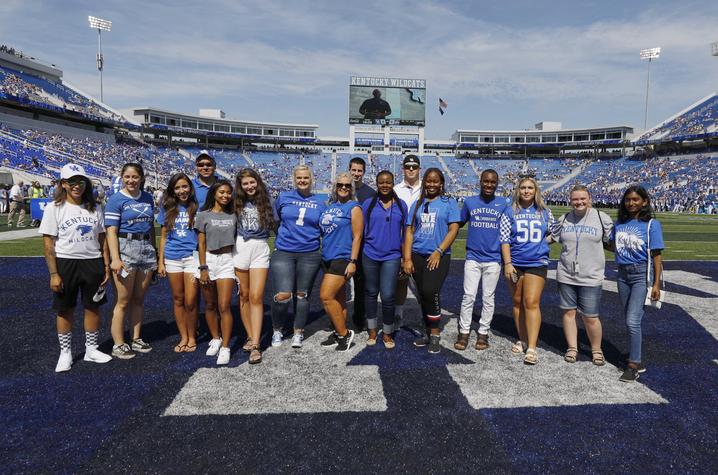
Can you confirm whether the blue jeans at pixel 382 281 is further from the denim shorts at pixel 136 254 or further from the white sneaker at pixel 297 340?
the denim shorts at pixel 136 254

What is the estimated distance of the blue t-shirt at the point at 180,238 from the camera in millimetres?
4379

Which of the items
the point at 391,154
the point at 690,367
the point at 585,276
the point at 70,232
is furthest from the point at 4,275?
the point at 391,154

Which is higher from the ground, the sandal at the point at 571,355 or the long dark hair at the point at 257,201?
the long dark hair at the point at 257,201

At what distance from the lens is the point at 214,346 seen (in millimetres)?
4520

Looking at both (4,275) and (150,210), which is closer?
(150,210)

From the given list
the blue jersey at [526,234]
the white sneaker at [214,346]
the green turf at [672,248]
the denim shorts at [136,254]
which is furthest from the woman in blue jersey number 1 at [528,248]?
the green turf at [672,248]

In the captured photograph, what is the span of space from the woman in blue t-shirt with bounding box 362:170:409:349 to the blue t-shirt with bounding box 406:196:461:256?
0.53 feet

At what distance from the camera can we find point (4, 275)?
27.0 ft

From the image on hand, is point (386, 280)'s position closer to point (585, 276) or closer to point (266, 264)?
point (266, 264)

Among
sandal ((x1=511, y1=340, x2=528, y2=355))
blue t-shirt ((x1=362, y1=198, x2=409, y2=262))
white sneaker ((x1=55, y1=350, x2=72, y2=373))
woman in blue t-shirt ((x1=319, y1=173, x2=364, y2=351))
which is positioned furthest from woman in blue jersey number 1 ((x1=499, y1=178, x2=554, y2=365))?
white sneaker ((x1=55, y1=350, x2=72, y2=373))

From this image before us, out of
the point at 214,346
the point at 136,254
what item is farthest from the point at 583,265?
the point at 136,254

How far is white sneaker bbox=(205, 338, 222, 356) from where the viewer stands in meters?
4.45

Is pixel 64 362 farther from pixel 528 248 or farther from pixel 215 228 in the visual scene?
pixel 528 248

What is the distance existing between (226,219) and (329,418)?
7.15ft
